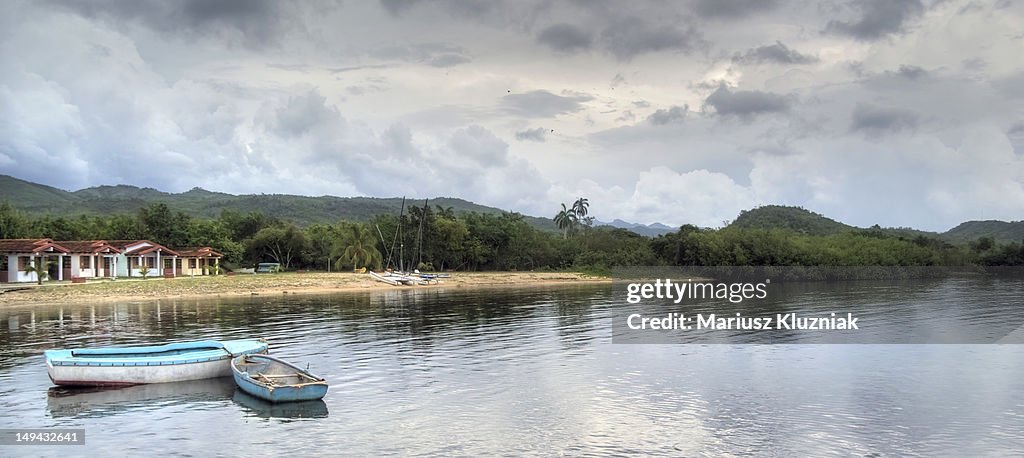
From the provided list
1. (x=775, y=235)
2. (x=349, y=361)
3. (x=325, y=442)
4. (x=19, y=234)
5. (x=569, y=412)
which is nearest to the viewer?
(x=325, y=442)

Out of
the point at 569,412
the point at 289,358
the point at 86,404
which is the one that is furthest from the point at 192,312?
the point at 569,412

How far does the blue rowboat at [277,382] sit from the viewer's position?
25891mm

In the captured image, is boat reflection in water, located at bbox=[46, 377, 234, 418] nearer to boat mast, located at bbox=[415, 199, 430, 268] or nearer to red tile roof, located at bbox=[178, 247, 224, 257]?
red tile roof, located at bbox=[178, 247, 224, 257]

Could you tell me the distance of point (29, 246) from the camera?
73688mm

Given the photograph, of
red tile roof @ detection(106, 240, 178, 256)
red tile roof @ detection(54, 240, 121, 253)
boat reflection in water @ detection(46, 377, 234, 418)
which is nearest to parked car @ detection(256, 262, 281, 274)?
red tile roof @ detection(106, 240, 178, 256)

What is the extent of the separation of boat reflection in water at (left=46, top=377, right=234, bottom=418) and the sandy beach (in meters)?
41.8

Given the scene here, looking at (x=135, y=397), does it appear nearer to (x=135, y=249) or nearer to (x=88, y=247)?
(x=88, y=247)

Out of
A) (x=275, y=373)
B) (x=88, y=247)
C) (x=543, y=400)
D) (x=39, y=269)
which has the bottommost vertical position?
(x=543, y=400)

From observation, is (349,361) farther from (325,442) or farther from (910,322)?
(910,322)

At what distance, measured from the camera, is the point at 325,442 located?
71.1ft

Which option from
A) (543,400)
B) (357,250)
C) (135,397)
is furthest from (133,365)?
(357,250)

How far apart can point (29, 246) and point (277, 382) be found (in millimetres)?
61047

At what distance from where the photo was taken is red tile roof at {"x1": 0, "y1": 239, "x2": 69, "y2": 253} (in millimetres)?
73375

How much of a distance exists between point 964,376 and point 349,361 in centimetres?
2678
